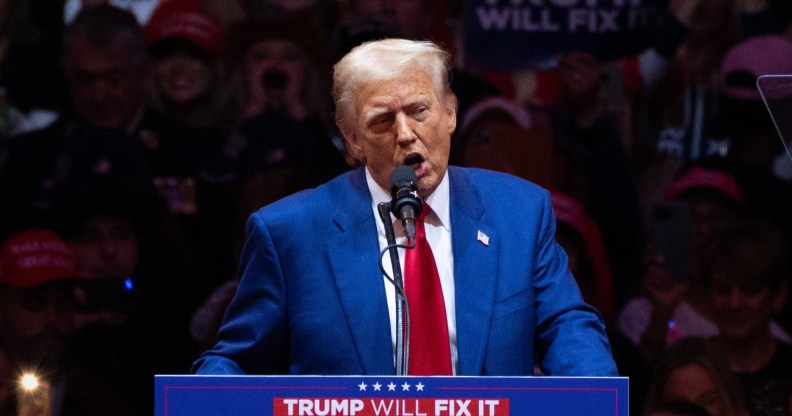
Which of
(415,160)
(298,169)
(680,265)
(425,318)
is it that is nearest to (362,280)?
(425,318)

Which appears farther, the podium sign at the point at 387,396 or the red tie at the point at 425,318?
the red tie at the point at 425,318

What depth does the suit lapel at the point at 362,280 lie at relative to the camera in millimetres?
2656

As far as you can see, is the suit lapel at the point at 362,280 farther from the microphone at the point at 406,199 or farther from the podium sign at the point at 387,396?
the podium sign at the point at 387,396

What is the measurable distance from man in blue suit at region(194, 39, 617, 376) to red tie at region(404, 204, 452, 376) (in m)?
0.04

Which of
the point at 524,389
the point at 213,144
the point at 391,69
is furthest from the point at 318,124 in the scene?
the point at 524,389

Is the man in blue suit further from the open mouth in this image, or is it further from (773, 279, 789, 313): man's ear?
(773, 279, 789, 313): man's ear

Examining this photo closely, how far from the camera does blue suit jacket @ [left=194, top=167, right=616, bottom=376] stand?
266 centimetres

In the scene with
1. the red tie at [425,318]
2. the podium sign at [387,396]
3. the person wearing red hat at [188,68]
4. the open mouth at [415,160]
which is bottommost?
the podium sign at [387,396]

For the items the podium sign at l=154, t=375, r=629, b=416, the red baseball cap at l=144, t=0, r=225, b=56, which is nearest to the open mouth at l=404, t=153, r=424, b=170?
the podium sign at l=154, t=375, r=629, b=416

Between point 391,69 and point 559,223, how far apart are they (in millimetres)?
2587

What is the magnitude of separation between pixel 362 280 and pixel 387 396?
0.50 m

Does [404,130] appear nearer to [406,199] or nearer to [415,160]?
[415,160]

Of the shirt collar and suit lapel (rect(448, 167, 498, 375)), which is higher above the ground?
the shirt collar

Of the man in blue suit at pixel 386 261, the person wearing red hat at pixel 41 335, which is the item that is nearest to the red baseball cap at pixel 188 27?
the person wearing red hat at pixel 41 335
